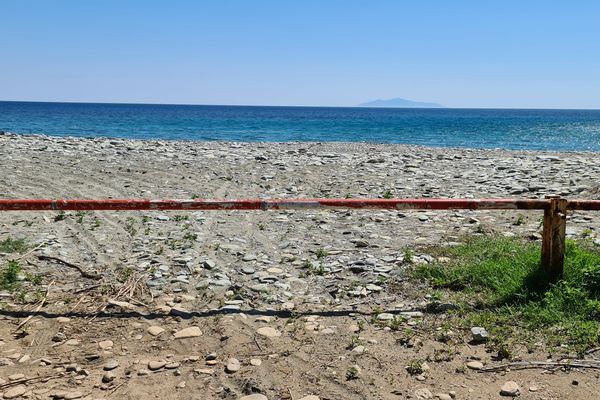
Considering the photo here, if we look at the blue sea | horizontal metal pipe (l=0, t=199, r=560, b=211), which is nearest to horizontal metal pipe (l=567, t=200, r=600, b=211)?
horizontal metal pipe (l=0, t=199, r=560, b=211)

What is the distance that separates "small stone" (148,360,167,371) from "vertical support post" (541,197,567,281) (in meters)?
4.45

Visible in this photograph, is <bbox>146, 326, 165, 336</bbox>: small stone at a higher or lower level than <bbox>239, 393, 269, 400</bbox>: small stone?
higher

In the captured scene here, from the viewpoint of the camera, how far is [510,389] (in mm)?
4449

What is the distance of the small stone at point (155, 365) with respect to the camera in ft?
15.7

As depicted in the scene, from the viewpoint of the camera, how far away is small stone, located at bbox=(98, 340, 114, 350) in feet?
17.1

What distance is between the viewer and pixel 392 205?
20.9 feet

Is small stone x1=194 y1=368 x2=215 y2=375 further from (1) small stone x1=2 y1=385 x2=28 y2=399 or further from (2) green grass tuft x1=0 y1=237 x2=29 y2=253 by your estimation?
(2) green grass tuft x1=0 y1=237 x2=29 y2=253

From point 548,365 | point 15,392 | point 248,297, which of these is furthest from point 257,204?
point 548,365

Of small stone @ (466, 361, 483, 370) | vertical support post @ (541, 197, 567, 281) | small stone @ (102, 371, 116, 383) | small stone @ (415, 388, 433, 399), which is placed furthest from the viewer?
vertical support post @ (541, 197, 567, 281)

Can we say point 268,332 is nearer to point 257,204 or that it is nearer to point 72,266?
point 257,204

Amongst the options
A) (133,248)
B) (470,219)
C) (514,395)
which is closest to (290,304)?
(514,395)

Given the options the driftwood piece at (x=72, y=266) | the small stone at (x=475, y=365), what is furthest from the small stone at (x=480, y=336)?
the driftwood piece at (x=72, y=266)

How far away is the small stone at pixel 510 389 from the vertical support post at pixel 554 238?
224 centimetres

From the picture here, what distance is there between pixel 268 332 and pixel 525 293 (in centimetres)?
298
